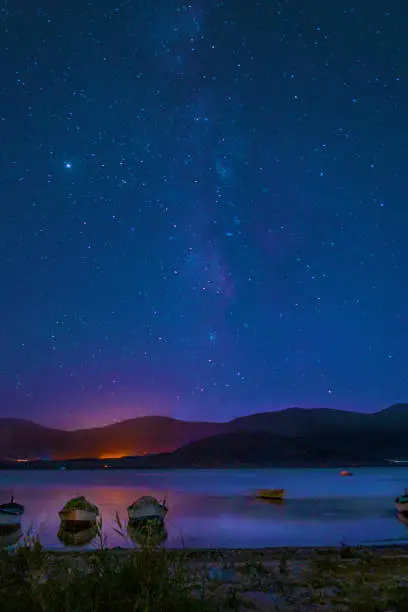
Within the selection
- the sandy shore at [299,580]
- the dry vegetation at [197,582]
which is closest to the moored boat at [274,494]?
the dry vegetation at [197,582]

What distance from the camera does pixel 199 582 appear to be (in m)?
14.0

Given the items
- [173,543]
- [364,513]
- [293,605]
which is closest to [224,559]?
[293,605]

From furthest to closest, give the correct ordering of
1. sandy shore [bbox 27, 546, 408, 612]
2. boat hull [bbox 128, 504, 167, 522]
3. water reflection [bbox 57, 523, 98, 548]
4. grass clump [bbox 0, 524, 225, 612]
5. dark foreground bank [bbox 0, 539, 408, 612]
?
boat hull [bbox 128, 504, 167, 522]
water reflection [bbox 57, 523, 98, 548]
sandy shore [bbox 27, 546, 408, 612]
dark foreground bank [bbox 0, 539, 408, 612]
grass clump [bbox 0, 524, 225, 612]

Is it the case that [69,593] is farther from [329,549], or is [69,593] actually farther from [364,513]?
[364,513]

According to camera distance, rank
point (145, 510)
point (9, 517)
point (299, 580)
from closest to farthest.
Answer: point (299, 580) < point (9, 517) < point (145, 510)

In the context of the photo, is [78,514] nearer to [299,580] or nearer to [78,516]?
[78,516]

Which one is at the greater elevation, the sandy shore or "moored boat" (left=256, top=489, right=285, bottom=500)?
the sandy shore

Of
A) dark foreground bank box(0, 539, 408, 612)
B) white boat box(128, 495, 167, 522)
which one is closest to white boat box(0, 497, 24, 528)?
white boat box(128, 495, 167, 522)

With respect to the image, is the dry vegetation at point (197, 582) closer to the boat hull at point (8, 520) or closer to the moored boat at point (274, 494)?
the boat hull at point (8, 520)

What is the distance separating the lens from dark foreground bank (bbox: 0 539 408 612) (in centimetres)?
720

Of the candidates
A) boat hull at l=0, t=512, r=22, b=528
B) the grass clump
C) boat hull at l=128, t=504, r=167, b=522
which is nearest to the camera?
the grass clump

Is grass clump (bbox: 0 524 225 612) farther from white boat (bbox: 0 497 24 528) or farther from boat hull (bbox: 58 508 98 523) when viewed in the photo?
white boat (bbox: 0 497 24 528)

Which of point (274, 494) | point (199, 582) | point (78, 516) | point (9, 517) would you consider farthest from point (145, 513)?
point (274, 494)

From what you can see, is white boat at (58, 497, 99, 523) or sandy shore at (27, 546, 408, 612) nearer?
sandy shore at (27, 546, 408, 612)
